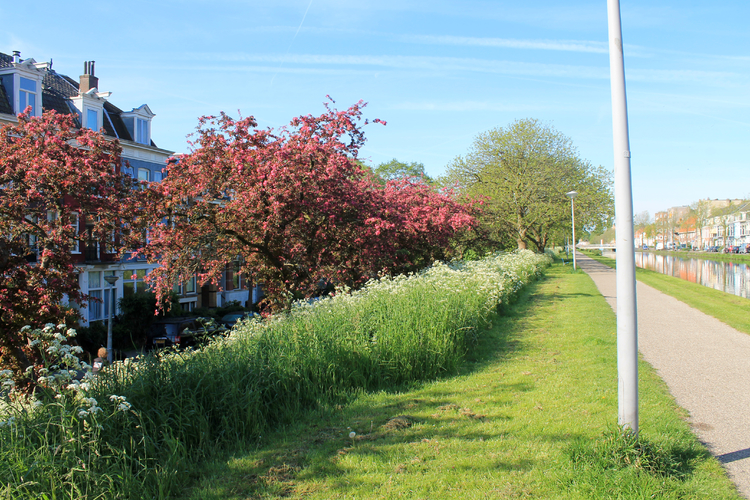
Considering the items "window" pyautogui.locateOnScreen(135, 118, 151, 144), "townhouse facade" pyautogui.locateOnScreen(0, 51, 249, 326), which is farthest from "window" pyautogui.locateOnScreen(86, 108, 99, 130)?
"window" pyautogui.locateOnScreen(135, 118, 151, 144)

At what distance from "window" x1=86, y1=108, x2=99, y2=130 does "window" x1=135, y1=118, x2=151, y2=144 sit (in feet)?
8.14

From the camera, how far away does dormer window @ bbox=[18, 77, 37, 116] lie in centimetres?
2305

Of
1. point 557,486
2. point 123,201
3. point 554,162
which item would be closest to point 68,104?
point 123,201

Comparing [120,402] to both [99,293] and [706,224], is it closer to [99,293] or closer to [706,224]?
[99,293]

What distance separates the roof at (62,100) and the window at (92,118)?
51 centimetres

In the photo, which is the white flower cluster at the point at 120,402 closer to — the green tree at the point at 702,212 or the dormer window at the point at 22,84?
the dormer window at the point at 22,84

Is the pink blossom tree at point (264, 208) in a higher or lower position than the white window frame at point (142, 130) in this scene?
lower

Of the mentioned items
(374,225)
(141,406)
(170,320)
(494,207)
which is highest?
(494,207)

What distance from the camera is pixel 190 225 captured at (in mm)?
10102

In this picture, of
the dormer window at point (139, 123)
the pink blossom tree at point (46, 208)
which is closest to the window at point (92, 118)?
the dormer window at point (139, 123)

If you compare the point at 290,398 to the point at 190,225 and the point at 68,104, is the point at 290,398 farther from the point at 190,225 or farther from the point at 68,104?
the point at 68,104

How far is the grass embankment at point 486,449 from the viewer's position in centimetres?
369

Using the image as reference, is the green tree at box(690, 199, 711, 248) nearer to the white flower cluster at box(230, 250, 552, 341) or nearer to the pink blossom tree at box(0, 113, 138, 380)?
the white flower cluster at box(230, 250, 552, 341)

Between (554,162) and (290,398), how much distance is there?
37723 mm
